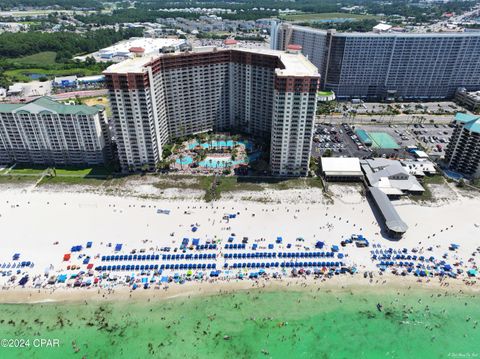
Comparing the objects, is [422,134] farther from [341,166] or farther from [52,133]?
[52,133]

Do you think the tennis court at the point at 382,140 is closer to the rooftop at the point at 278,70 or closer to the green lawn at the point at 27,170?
→ the rooftop at the point at 278,70

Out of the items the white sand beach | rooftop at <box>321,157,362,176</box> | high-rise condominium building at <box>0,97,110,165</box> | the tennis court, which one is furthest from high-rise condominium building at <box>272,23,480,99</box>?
high-rise condominium building at <box>0,97,110,165</box>

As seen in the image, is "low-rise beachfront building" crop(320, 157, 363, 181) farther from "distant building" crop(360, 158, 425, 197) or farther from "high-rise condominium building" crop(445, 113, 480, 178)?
"high-rise condominium building" crop(445, 113, 480, 178)

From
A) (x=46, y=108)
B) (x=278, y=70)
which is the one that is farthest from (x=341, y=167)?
(x=46, y=108)

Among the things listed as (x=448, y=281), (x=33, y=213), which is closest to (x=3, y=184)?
(x=33, y=213)

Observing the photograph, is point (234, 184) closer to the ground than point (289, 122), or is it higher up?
closer to the ground

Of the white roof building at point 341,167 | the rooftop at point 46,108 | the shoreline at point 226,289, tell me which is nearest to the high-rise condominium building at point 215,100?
the white roof building at point 341,167

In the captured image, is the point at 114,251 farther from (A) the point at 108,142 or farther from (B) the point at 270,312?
(A) the point at 108,142
